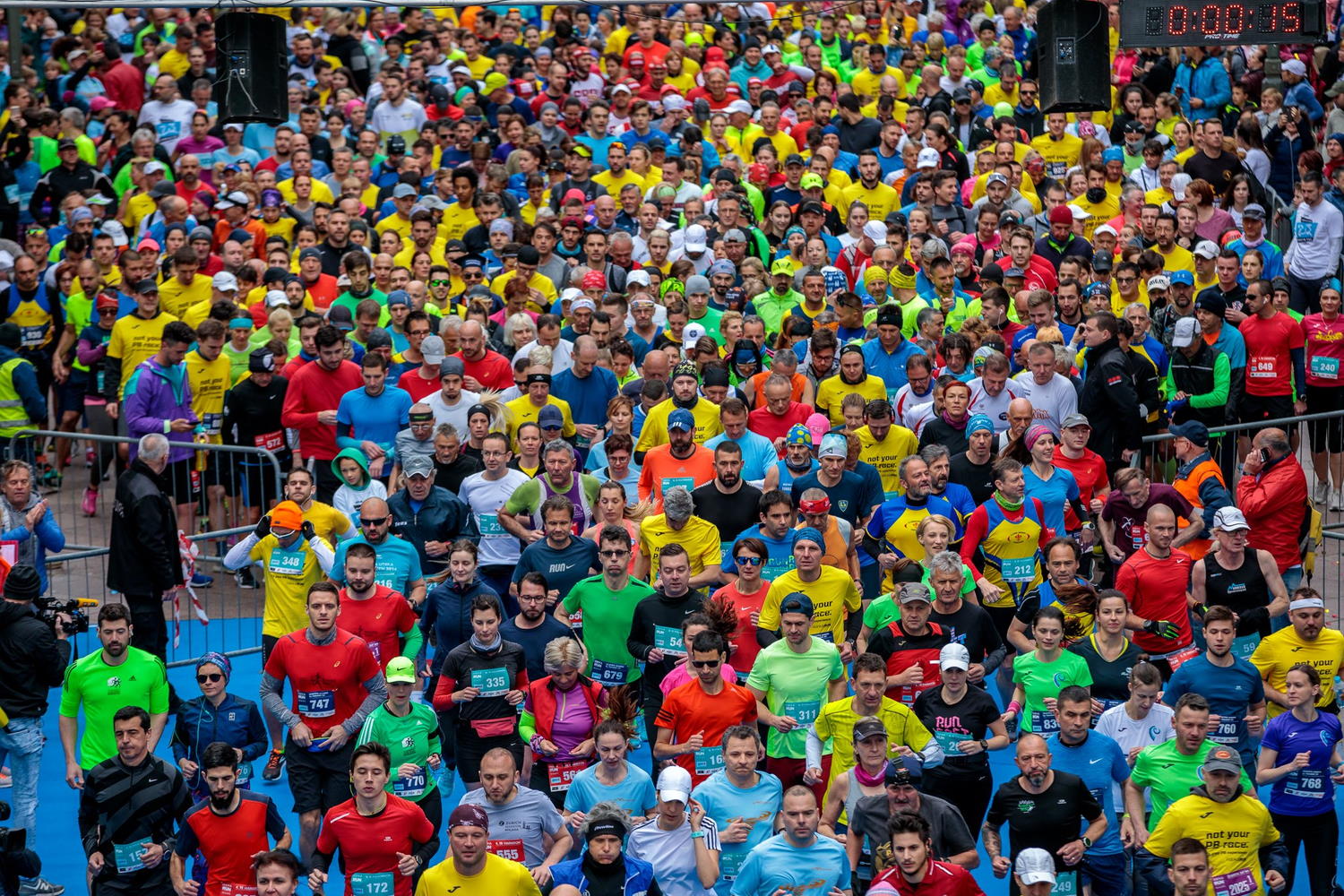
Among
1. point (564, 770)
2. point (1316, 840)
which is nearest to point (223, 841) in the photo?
point (564, 770)

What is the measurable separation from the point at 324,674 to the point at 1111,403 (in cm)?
632

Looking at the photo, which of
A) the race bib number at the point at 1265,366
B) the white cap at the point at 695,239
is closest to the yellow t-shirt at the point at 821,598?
the race bib number at the point at 1265,366

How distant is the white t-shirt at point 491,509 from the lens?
13836 mm

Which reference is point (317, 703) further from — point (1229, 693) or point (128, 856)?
point (1229, 693)

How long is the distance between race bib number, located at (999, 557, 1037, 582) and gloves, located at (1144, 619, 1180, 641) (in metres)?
0.82

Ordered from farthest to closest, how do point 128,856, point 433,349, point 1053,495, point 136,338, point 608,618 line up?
point 136,338 → point 433,349 → point 1053,495 → point 608,618 → point 128,856

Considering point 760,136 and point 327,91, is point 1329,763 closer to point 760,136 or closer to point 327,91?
point 760,136

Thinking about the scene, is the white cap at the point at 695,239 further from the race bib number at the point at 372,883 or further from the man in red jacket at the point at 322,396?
the race bib number at the point at 372,883

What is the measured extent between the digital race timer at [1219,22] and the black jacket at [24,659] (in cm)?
758

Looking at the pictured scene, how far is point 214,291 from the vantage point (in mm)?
17750

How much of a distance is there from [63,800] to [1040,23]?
27.4 feet

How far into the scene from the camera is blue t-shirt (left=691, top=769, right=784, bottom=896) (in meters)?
11.0

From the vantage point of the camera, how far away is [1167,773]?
11.4m

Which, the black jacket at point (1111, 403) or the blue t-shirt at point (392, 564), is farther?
the black jacket at point (1111, 403)
